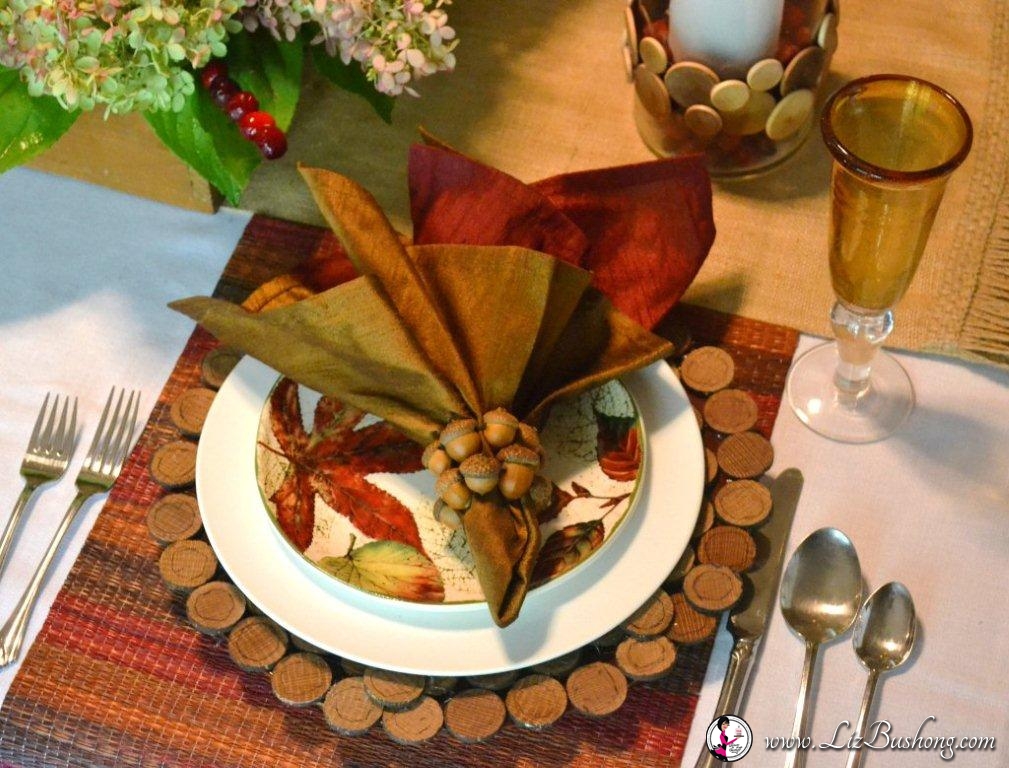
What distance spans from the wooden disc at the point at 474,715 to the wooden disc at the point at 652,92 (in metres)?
0.41

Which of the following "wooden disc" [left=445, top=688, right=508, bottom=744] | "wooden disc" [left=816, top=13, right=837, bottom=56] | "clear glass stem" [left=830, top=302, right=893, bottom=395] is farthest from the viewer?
"wooden disc" [left=816, top=13, right=837, bottom=56]

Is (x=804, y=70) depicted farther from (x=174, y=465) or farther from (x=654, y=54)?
(x=174, y=465)

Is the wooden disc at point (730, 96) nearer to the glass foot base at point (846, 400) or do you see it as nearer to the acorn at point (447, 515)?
the glass foot base at point (846, 400)

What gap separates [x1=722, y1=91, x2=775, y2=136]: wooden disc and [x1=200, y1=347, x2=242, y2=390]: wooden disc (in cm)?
35

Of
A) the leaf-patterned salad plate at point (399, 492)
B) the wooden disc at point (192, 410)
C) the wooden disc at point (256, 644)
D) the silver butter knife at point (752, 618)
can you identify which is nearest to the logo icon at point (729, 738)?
the silver butter knife at point (752, 618)

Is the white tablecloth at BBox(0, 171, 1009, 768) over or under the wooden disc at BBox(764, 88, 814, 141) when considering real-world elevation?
under

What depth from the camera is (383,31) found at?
0.66 metres

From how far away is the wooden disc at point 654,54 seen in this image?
2.41ft

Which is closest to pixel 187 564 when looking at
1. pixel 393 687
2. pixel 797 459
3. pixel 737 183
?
pixel 393 687

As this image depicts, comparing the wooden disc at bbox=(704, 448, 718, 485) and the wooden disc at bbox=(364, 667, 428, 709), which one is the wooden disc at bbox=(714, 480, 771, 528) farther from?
the wooden disc at bbox=(364, 667, 428, 709)

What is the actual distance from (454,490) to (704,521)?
0.46ft

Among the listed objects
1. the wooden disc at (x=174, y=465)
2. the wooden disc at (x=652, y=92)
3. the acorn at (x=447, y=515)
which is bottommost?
the wooden disc at (x=174, y=465)

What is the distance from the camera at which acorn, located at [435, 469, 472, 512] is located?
21.0 inches

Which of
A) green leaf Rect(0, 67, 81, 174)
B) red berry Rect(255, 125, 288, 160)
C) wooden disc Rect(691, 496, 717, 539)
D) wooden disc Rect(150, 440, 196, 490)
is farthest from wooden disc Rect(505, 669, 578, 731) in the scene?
green leaf Rect(0, 67, 81, 174)
